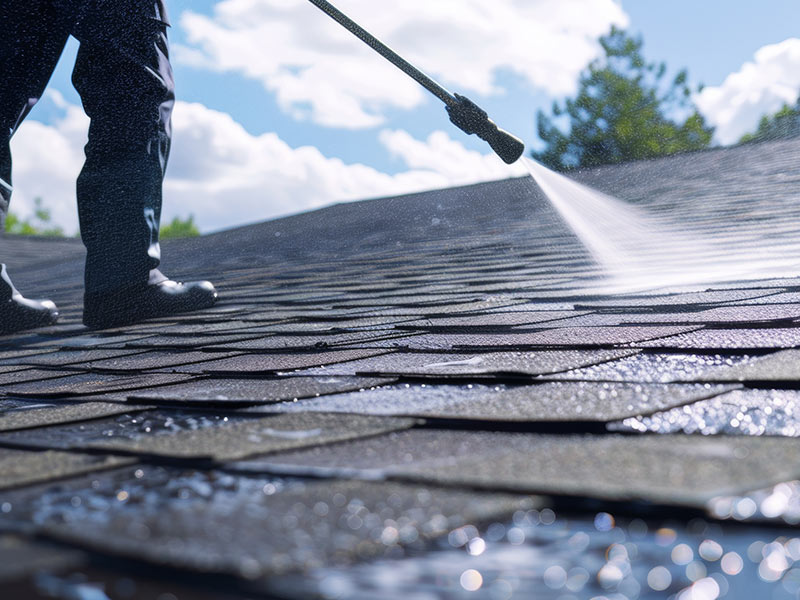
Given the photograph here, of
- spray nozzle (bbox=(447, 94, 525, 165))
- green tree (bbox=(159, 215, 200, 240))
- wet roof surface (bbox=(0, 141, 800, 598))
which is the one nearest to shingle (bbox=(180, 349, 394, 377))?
wet roof surface (bbox=(0, 141, 800, 598))

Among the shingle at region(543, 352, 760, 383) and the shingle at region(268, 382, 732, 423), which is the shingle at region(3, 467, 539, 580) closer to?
the shingle at region(268, 382, 732, 423)

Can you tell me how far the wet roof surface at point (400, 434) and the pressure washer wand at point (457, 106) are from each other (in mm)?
576

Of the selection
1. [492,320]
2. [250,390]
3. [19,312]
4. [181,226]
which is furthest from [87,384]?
[181,226]

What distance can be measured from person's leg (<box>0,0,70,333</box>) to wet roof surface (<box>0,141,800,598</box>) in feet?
2.52

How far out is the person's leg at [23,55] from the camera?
282 cm

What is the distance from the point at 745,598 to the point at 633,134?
32.0 m

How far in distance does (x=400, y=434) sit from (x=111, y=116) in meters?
2.25

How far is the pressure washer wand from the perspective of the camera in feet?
10.5

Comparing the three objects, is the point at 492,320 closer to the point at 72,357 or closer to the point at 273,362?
the point at 273,362

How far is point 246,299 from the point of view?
3.49 metres

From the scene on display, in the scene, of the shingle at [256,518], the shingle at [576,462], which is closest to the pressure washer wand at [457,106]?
the shingle at [576,462]

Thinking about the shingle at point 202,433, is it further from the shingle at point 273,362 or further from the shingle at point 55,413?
the shingle at point 273,362

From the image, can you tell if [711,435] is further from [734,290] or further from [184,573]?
[734,290]

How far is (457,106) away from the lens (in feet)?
10.5
